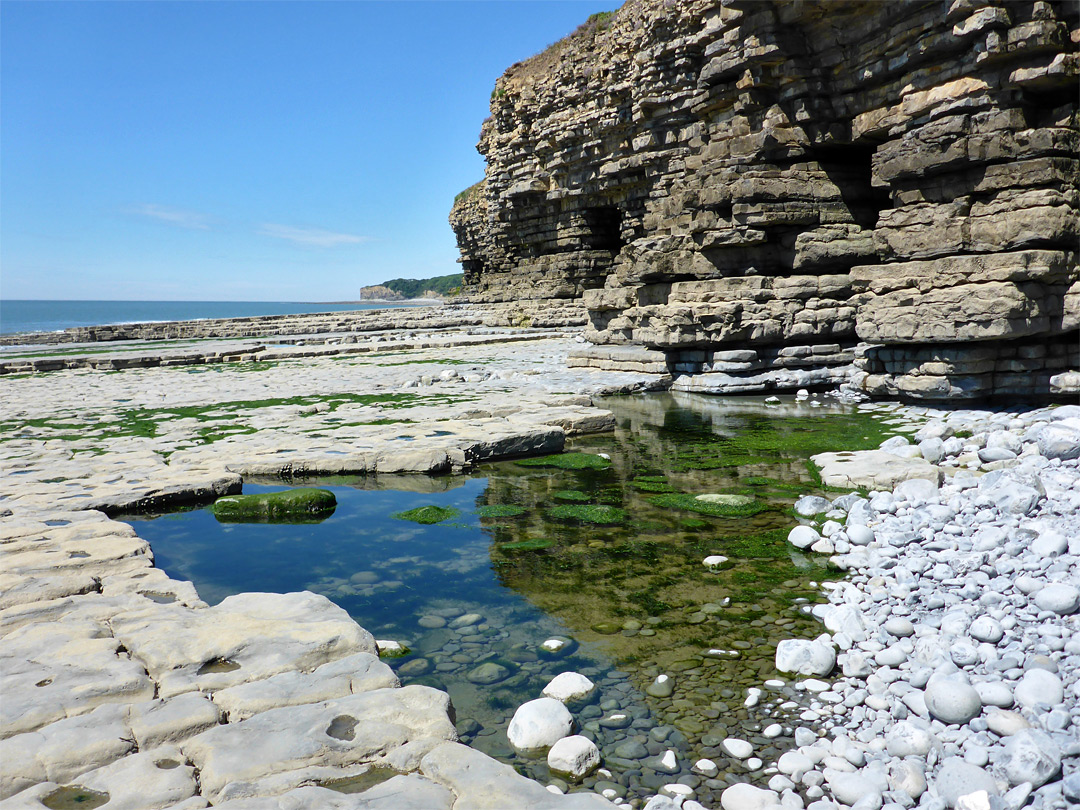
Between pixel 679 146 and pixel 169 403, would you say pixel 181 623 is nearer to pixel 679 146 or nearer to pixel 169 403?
pixel 169 403

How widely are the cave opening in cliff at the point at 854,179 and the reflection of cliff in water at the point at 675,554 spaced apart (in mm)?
4790

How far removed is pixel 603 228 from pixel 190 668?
2381cm

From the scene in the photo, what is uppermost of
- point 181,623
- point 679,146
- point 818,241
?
point 679,146

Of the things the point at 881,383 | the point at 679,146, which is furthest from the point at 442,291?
the point at 881,383

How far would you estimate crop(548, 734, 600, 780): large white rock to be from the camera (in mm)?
2498

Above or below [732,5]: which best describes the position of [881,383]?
below

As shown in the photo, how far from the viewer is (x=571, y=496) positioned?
572 cm

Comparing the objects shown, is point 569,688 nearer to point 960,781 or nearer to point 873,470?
point 960,781

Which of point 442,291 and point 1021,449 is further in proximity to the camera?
point 442,291

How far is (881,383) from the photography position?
8.98 meters

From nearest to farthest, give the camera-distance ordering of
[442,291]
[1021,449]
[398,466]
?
[1021,449], [398,466], [442,291]

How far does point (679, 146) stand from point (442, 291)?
443ft

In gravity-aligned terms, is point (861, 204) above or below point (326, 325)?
above

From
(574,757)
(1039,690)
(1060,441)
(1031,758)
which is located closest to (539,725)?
(574,757)
